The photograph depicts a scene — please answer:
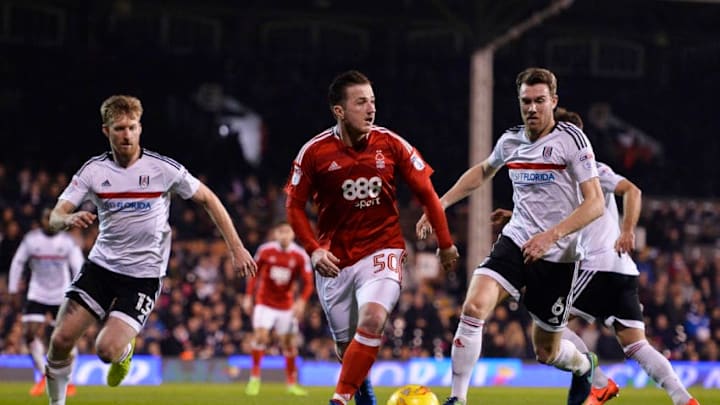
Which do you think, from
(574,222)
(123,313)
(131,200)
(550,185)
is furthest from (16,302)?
(574,222)

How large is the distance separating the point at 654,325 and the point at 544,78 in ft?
49.4

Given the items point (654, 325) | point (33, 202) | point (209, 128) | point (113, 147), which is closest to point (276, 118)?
point (209, 128)

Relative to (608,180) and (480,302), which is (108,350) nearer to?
(480,302)

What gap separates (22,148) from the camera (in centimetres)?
2797

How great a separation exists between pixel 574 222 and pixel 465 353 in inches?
44.1

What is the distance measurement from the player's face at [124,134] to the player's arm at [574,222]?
2824mm

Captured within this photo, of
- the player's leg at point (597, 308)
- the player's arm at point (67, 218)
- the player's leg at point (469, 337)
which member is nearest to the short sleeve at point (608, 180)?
the player's leg at point (597, 308)

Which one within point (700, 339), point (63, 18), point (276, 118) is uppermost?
point (63, 18)

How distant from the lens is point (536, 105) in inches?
Result: 329

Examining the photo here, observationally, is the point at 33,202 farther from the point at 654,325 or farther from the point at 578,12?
the point at 578,12

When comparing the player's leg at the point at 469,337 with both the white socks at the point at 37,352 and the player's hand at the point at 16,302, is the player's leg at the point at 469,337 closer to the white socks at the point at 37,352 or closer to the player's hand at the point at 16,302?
the white socks at the point at 37,352

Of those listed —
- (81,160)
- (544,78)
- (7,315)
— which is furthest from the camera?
(81,160)

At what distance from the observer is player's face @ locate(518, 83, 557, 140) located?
27.4 ft

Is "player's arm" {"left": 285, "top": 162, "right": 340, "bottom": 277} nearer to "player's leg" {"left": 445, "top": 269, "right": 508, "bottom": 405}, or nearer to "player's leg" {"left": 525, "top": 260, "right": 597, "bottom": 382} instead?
"player's leg" {"left": 445, "top": 269, "right": 508, "bottom": 405}
